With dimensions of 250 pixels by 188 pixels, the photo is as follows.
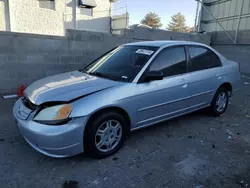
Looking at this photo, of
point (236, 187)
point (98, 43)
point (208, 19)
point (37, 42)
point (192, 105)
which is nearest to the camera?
point (236, 187)

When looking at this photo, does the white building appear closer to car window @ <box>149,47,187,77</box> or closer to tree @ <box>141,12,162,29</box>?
car window @ <box>149,47,187,77</box>

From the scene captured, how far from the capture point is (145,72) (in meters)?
3.16

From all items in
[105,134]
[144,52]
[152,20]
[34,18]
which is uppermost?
[152,20]

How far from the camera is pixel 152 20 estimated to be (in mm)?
55000

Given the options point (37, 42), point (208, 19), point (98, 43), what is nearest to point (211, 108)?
point (98, 43)

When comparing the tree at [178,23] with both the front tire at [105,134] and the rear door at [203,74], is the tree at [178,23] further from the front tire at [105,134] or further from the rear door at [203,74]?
the front tire at [105,134]

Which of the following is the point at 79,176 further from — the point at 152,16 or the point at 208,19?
the point at 152,16

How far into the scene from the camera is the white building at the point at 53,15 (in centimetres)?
1273

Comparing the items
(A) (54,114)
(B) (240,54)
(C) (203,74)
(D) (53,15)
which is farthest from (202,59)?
(D) (53,15)

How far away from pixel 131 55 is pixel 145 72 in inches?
22.0

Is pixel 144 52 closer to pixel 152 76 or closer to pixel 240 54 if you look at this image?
pixel 152 76

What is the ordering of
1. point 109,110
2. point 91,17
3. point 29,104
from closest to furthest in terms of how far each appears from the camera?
point 109,110
point 29,104
point 91,17

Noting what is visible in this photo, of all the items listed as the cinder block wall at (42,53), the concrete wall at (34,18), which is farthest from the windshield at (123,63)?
the concrete wall at (34,18)

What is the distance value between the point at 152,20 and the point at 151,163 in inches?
2217
